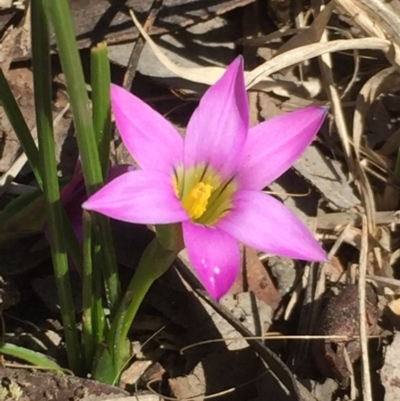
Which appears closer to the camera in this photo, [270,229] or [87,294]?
[270,229]

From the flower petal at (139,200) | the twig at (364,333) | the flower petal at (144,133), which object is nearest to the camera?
the flower petal at (139,200)

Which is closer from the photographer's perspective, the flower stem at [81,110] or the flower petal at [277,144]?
the flower stem at [81,110]

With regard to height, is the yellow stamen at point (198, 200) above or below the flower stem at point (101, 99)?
below

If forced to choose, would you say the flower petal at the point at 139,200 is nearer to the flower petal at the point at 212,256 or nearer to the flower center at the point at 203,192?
the flower petal at the point at 212,256

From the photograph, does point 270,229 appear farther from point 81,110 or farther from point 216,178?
point 81,110

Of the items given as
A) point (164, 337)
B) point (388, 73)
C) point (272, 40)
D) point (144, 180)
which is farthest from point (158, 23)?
point (144, 180)

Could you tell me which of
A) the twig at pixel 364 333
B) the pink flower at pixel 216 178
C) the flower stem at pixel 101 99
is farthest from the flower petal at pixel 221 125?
the twig at pixel 364 333

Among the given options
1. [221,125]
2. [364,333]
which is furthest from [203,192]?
[364,333]
